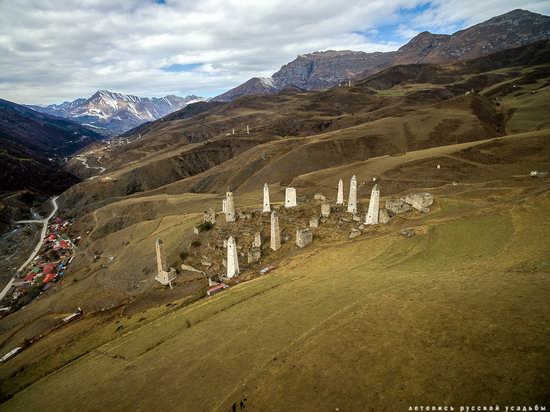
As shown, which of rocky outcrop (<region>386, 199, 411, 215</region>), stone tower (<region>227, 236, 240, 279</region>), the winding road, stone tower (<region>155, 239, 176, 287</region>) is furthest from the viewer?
the winding road

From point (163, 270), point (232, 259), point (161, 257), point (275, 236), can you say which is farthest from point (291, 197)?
point (163, 270)

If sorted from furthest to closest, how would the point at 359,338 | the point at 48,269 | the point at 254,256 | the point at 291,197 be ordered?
the point at 48,269 < the point at 291,197 < the point at 254,256 < the point at 359,338

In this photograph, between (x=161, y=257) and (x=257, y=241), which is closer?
(x=257, y=241)

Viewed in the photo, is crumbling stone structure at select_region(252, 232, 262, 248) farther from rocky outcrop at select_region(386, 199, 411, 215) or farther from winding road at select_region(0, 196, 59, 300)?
winding road at select_region(0, 196, 59, 300)

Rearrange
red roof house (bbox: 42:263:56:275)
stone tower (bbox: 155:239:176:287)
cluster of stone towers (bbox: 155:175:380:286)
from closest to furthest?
cluster of stone towers (bbox: 155:175:380:286)
stone tower (bbox: 155:239:176:287)
red roof house (bbox: 42:263:56:275)

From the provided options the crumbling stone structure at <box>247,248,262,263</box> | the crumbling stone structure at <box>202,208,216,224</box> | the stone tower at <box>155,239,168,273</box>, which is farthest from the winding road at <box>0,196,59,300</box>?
the crumbling stone structure at <box>247,248,262,263</box>

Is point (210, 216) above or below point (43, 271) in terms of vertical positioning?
above

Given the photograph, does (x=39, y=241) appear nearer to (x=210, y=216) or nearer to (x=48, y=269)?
(x=48, y=269)

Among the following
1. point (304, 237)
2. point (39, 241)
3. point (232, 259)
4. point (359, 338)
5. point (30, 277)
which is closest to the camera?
point (359, 338)

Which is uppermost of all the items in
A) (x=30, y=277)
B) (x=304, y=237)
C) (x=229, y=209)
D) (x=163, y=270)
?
(x=229, y=209)

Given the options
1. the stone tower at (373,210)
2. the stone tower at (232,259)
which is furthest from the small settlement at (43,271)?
the stone tower at (373,210)
